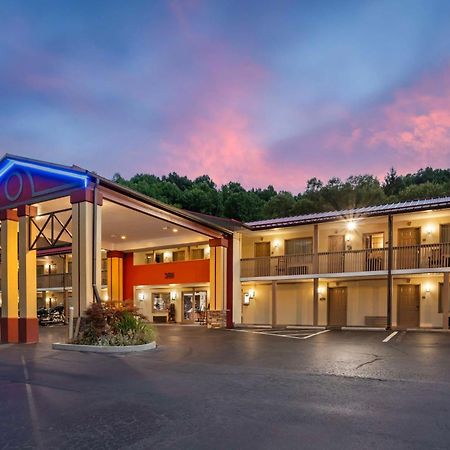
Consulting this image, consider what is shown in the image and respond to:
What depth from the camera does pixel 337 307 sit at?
70.7ft

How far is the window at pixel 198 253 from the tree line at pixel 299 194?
16.7 metres

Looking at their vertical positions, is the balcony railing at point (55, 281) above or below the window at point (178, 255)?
→ below

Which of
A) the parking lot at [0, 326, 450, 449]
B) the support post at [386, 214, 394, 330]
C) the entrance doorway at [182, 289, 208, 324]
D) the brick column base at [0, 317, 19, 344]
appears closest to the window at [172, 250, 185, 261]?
the entrance doorway at [182, 289, 208, 324]

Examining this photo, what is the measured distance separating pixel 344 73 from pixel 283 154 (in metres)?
Result: 16.1

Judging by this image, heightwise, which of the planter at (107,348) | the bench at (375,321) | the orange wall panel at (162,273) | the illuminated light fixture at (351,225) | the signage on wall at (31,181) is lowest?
the bench at (375,321)

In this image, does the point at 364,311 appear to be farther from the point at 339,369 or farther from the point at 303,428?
the point at 303,428

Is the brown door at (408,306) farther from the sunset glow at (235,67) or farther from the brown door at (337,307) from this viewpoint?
the sunset glow at (235,67)

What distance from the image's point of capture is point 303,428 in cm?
495

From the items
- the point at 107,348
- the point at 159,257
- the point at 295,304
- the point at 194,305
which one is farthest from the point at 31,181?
the point at 295,304

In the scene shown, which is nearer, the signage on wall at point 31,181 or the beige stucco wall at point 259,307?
the signage on wall at point 31,181

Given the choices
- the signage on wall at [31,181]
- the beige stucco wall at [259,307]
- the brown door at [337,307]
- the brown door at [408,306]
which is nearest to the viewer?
the signage on wall at [31,181]

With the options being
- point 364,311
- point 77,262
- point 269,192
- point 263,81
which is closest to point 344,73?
point 263,81

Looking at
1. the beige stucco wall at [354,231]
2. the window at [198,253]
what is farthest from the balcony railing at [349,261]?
the window at [198,253]

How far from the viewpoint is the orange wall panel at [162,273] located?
77.0 feet
